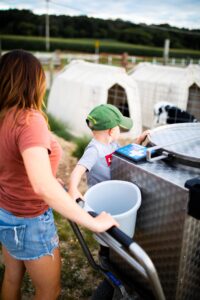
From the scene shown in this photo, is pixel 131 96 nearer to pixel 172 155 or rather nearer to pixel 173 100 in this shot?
pixel 173 100

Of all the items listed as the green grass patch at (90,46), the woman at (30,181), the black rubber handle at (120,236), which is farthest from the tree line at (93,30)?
the black rubber handle at (120,236)

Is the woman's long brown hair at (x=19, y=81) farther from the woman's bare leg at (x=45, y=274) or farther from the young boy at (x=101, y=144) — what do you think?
the woman's bare leg at (x=45, y=274)

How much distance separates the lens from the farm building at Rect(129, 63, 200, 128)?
755 centimetres

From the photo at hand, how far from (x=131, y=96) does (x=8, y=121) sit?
5978 millimetres

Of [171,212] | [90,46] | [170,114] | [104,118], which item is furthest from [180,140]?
[90,46]

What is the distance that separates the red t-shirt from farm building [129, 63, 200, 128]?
6.56 m

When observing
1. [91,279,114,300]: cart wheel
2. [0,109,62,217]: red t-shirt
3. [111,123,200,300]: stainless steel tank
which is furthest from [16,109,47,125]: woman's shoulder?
[91,279,114,300]: cart wheel

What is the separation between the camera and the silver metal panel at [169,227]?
4.37ft

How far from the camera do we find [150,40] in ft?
138

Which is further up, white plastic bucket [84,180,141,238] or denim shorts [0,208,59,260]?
white plastic bucket [84,180,141,238]


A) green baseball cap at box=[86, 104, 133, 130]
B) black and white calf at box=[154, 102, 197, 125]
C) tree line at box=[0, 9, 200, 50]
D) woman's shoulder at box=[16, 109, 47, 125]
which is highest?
tree line at box=[0, 9, 200, 50]

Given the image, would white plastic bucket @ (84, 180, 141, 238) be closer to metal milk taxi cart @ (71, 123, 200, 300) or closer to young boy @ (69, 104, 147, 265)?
metal milk taxi cart @ (71, 123, 200, 300)

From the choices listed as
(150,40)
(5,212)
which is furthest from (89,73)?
(150,40)

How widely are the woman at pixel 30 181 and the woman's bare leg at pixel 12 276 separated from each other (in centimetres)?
21
